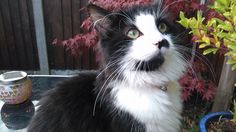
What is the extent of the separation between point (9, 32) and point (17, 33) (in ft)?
0.27

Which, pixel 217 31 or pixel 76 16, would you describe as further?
pixel 76 16

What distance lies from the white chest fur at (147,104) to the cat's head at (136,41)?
0.28ft

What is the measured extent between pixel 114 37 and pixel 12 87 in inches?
23.1

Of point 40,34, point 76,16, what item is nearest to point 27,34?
point 40,34

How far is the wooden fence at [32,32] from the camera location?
2.64 metres

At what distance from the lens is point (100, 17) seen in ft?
3.33

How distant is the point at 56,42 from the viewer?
2.58 metres

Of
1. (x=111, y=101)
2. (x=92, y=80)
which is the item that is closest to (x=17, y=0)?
(x=92, y=80)

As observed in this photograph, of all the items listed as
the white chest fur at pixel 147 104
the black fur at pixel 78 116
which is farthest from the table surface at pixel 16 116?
the white chest fur at pixel 147 104

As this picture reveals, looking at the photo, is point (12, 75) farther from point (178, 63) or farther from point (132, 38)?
point (178, 63)

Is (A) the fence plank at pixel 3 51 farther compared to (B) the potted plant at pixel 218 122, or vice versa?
(A) the fence plank at pixel 3 51

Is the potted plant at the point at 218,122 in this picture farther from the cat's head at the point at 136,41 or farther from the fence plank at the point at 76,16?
the fence plank at the point at 76,16

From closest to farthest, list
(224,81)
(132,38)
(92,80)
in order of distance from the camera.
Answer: (132,38), (92,80), (224,81)

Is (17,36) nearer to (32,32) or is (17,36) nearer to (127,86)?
(32,32)
